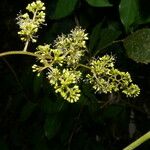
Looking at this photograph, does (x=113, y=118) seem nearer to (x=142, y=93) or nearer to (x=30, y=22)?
(x=142, y=93)

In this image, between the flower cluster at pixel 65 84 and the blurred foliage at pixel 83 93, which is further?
the blurred foliage at pixel 83 93

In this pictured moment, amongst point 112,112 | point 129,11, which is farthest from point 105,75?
point 112,112

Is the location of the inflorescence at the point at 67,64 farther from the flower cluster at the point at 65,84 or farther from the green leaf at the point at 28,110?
the green leaf at the point at 28,110

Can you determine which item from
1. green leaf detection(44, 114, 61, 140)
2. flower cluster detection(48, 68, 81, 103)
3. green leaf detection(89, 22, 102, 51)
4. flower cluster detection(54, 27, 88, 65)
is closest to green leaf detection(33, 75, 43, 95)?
green leaf detection(44, 114, 61, 140)

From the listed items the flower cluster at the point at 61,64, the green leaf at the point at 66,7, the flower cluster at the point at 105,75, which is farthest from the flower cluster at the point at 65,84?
the green leaf at the point at 66,7

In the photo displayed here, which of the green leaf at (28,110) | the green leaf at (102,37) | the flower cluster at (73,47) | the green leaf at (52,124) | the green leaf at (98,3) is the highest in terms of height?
the green leaf at (98,3)

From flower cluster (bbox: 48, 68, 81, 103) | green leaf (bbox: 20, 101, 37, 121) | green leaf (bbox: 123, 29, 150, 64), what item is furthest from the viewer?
green leaf (bbox: 20, 101, 37, 121)

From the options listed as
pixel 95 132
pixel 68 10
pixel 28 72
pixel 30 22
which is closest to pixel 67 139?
pixel 95 132

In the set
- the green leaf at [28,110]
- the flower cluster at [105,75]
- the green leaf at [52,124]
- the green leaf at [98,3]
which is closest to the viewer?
the flower cluster at [105,75]

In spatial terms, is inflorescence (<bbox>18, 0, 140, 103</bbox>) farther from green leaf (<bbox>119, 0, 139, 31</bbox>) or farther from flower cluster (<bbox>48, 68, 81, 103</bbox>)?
green leaf (<bbox>119, 0, 139, 31</bbox>)
